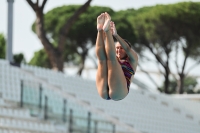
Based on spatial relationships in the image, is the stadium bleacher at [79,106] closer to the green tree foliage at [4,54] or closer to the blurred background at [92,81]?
the blurred background at [92,81]

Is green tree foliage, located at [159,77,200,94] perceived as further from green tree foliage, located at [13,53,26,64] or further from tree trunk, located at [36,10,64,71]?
tree trunk, located at [36,10,64,71]

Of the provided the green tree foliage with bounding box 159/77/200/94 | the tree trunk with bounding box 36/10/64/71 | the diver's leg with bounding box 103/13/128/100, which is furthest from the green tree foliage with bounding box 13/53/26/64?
the diver's leg with bounding box 103/13/128/100

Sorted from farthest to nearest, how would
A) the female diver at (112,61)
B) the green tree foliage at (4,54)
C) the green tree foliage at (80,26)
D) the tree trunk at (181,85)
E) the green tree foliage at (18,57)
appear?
the green tree foliage at (80,26)
the green tree foliage at (18,57)
the green tree foliage at (4,54)
the tree trunk at (181,85)
the female diver at (112,61)

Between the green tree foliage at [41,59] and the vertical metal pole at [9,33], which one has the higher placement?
the vertical metal pole at [9,33]

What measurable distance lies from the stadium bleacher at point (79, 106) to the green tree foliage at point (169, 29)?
33.4ft

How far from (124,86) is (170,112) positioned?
41.8 ft

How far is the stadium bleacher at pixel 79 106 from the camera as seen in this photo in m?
14.2

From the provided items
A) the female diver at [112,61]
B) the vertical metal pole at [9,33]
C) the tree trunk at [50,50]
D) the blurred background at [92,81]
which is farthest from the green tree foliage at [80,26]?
the female diver at [112,61]

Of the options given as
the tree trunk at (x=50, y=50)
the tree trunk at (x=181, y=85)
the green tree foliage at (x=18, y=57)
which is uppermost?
the tree trunk at (x=50, y=50)

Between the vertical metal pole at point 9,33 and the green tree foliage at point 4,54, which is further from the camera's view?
the green tree foliage at point 4,54

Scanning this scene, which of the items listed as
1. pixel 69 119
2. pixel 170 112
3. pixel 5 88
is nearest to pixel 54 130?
pixel 69 119

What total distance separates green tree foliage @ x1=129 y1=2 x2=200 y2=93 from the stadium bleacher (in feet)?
33.4

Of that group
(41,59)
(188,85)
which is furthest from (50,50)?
(188,85)

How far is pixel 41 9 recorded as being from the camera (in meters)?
23.0
